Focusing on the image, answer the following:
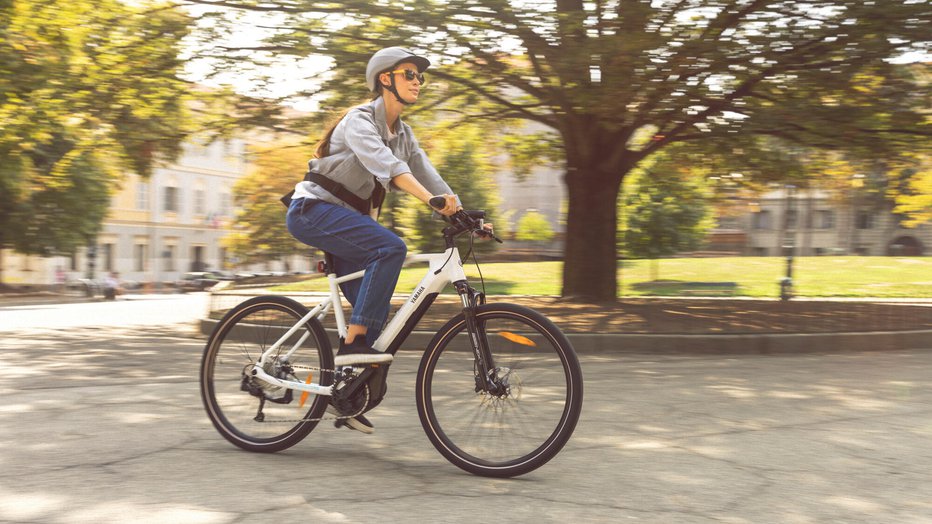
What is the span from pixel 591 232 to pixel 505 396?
9.86 m

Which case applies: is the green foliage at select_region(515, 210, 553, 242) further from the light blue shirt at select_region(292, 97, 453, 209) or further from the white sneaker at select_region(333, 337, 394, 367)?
the white sneaker at select_region(333, 337, 394, 367)

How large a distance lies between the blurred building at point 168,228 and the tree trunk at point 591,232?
43.6 meters

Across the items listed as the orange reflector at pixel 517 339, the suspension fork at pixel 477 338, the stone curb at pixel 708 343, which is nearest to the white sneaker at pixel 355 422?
the suspension fork at pixel 477 338

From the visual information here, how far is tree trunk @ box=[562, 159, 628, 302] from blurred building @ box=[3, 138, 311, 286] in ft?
143

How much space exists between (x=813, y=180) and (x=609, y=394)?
11.0 metres

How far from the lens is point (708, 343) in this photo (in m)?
10.3

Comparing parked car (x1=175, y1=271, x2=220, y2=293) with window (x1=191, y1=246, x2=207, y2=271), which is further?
window (x1=191, y1=246, x2=207, y2=271)

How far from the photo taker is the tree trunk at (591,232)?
13.8 meters

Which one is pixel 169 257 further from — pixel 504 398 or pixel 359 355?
pixel 504 398

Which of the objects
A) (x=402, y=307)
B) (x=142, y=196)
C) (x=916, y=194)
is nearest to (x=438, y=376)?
(x=402, y=307)

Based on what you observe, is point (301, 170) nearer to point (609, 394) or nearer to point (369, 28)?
point (369, 28)

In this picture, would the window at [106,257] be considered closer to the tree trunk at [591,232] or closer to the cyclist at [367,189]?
the tree trunk at [591,232]

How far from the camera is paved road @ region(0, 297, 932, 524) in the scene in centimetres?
377

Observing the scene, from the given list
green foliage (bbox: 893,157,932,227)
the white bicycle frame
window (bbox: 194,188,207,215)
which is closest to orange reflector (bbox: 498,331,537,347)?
the white bicycle frame
